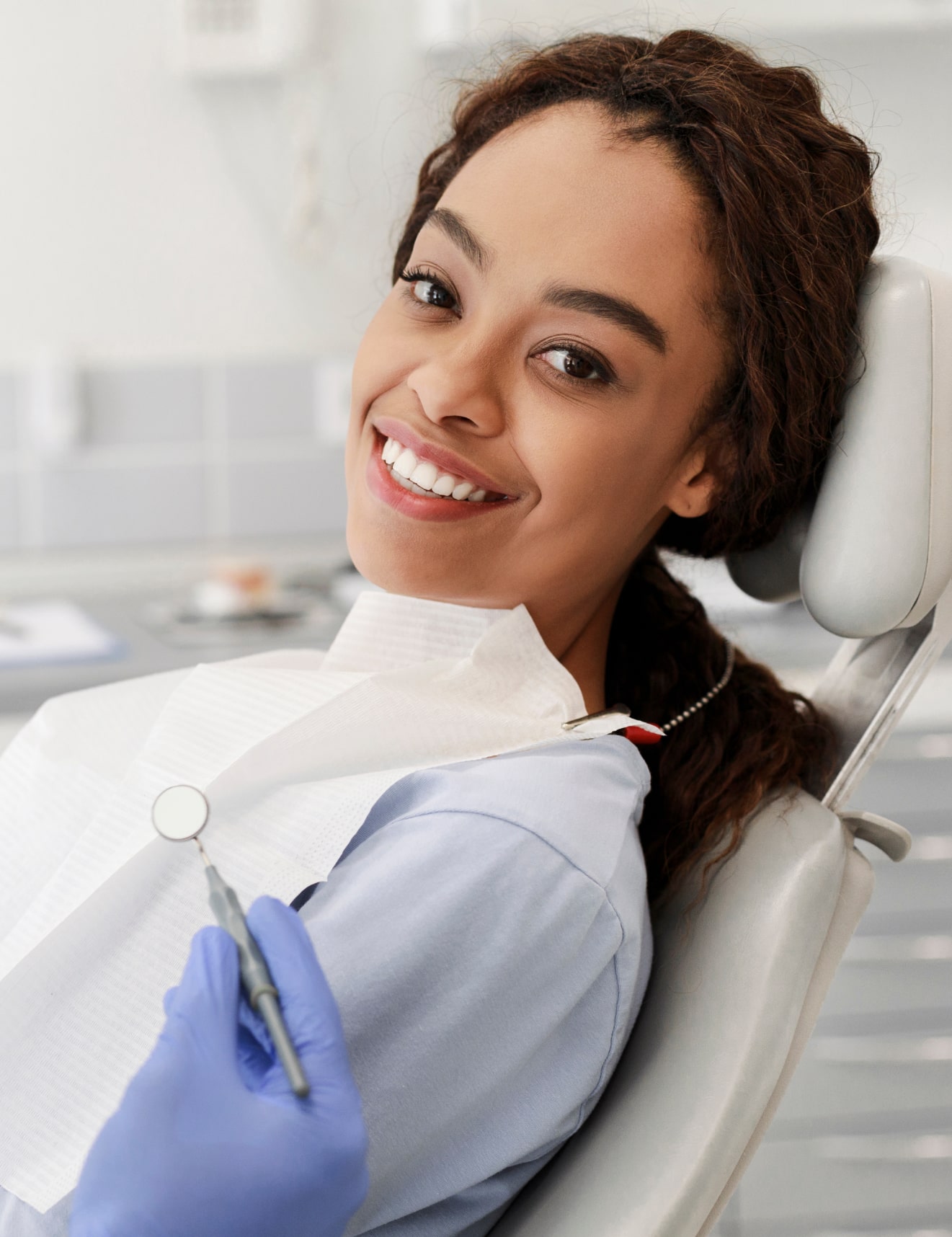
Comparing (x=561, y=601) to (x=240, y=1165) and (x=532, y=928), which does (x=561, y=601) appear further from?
(x=240, y=1165)

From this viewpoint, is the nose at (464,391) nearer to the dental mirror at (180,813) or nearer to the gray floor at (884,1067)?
the dental mirror at (180,813)

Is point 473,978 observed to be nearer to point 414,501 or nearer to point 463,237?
point 414,501

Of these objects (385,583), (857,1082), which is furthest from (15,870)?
(857,1082)

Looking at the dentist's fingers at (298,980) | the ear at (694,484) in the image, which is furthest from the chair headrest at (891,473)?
the dentist's fingers at (298,980)

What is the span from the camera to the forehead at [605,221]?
959mm

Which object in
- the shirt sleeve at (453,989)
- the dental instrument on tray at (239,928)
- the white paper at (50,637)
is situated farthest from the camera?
the white paper at (50,637)

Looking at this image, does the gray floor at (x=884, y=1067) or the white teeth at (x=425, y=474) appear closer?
the white teeth at (x=425, y=474)

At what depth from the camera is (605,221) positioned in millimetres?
962

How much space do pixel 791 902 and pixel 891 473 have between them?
1.00 ft

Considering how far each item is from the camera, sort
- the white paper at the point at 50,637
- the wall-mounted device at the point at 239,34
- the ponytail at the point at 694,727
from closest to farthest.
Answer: the ponytail at the point at 694,727
the white paper at the point at 50,637
the wall-mounted device at the point at 239,34

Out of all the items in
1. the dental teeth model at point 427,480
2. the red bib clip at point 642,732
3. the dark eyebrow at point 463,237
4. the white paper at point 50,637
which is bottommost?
the white paper at point 50,637

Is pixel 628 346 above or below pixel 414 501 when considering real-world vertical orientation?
above

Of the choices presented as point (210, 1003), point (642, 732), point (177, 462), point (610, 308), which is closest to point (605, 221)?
point (610, 308)

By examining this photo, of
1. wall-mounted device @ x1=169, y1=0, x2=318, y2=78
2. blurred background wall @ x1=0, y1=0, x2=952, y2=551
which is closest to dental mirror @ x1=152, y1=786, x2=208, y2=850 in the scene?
blurred background wall @ x1=0, y1=0, x2=952, y2=551
